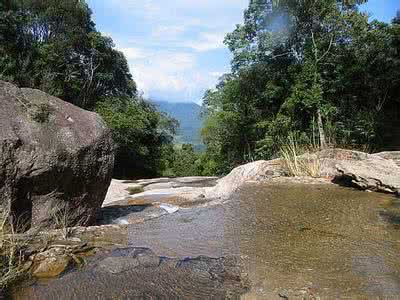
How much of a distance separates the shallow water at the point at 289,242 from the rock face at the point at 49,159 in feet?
3.16

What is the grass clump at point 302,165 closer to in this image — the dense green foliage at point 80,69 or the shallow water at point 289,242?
the shallow water at point 289,242

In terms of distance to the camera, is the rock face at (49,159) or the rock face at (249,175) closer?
the rock face at (49,159)

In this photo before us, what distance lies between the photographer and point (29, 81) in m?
23.3

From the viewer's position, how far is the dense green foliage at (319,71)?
17.4 m

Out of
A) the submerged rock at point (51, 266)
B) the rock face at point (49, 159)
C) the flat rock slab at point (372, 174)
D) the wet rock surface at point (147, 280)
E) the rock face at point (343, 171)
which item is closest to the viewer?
the wet rock surface at point (147, 280)

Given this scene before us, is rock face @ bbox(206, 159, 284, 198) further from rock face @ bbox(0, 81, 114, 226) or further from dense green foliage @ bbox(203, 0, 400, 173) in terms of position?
dense green foliage @ bbox(203, 0, 400, 173)

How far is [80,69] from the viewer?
89.6 ft

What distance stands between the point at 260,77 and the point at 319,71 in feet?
10.4

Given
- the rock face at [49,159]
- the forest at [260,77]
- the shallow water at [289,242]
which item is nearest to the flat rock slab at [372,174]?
the shallow water at [289,242]

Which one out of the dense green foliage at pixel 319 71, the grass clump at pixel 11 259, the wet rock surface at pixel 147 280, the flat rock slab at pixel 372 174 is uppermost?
the dense green foliage at pixel 319 71

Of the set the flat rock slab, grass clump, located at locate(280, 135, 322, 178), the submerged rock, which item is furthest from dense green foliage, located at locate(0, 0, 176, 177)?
the submerged rock

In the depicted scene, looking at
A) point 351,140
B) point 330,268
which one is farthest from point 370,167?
point 351,140

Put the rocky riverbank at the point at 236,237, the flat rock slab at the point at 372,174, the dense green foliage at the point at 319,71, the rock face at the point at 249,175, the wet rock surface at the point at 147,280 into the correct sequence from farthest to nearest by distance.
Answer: the dense green foliage at the point at 319,71 → the rock face at the point at 249,175 → the flat rock slab at the point at 372,174 → the rocky riverbank at the point at 236,237 → the wet rock surface at the point at 147,280

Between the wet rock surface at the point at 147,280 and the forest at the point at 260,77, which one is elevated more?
the forest at the point at 260,77
